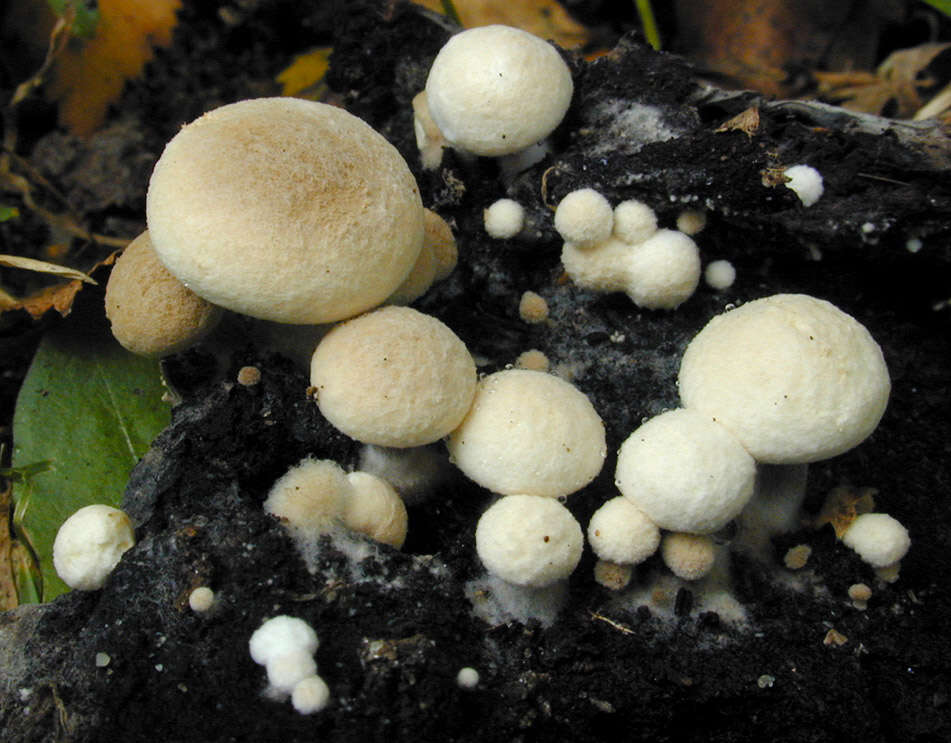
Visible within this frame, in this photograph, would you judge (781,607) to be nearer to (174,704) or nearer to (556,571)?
(556,571)

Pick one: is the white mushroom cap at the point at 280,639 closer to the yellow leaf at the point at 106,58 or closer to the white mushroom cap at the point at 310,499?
the white mushroom cap at the point at 310,499

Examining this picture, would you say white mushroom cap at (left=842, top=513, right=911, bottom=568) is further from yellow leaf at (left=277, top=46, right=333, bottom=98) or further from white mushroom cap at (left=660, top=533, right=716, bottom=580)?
yellow leaf at (left=277, top=46, right=333, bottom=98)

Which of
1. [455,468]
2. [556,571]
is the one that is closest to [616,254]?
[455,468]

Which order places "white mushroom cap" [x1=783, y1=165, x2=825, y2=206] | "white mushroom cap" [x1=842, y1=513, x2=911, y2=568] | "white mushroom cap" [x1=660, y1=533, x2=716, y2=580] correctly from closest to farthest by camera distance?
"white mushroom cap" [x1=660, y1=533, x2=716, y2=580]
"white mushroom cap" [x1=842, y1=513, x2=911, y2=568]
"white mushroom cap" [x1=783, y1=165, x2=825, y2=206]

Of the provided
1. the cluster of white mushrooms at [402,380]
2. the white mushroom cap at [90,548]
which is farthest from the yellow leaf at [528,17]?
the white mushroom cap at [90,548]

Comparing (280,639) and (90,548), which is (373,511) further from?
(90,548)

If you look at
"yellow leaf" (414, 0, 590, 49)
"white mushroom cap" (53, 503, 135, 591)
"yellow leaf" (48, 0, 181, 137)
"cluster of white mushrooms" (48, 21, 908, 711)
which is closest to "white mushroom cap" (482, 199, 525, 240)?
"cluster of white mushrooms" (48, 21, 908, 711)

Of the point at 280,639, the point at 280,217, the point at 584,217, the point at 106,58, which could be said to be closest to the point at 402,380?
the point at 280,217

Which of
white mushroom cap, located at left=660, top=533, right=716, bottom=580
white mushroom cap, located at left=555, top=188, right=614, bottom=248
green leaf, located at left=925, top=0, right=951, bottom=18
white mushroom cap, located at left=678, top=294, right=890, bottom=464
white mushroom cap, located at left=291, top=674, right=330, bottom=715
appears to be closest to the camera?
white mushroom cap, located at left=291, top=674, right=330, bottom=715
